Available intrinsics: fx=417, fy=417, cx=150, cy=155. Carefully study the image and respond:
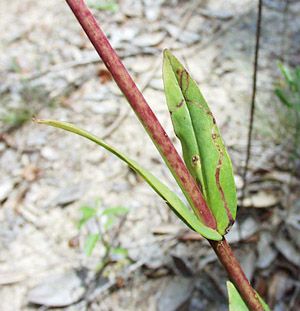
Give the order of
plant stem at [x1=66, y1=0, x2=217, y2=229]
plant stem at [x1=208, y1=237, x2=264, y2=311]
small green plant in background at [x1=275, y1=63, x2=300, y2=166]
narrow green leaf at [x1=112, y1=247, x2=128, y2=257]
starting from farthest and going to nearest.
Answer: narrow green leaf at [x1=112, y1=247, x2=128, y2=257] < small green plant in background at [x1=275, y1=63, x2=300, y2=166] < plant stem at [x1=208, y1=237, x2=264, y2=311] < plant stem at [x1=66, y1=0, x2=217, y2=229]

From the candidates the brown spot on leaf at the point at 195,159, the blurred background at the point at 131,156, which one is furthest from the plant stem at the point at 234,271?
the blurred background at the point at 131,156

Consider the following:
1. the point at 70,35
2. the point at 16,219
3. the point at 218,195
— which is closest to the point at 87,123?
the point at 16,219

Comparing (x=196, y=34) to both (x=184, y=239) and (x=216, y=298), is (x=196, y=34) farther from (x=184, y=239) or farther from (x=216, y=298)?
(x=216, y=298)

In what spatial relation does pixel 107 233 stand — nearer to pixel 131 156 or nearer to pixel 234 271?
pixel 131 156

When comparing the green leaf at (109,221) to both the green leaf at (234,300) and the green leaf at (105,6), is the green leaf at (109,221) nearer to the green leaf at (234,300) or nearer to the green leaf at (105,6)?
the green leaf at (234,300)

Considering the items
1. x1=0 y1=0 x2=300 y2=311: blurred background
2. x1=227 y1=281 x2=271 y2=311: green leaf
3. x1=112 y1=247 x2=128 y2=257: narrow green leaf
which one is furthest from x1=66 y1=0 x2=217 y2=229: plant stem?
x1=112 y1=247 x2=128 y2=257: narrow green leaf

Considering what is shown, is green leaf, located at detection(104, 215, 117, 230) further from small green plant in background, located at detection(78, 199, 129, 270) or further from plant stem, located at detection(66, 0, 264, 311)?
plant stem, located at detection(66, 0, 264, 311)
